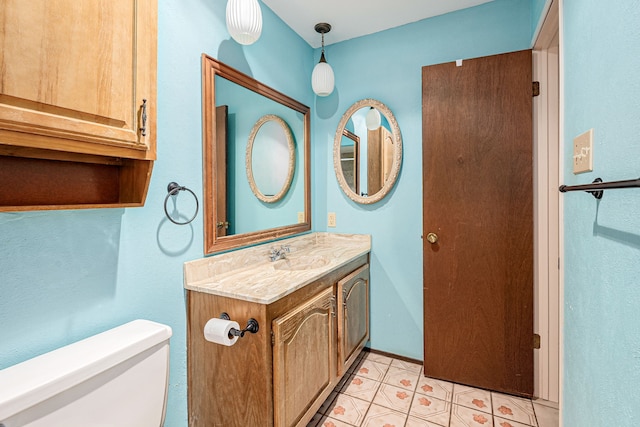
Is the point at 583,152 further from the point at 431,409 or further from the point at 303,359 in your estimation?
the point at 431,409

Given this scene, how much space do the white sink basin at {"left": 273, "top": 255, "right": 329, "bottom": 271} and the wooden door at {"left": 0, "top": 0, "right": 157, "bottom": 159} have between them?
3.52 ft

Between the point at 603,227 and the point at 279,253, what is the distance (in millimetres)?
1524

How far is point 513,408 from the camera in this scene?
68.1 inches

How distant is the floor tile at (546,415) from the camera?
1602 mm

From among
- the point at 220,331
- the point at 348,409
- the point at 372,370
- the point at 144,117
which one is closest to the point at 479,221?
the point at 372,370

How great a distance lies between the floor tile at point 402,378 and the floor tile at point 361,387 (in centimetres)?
10

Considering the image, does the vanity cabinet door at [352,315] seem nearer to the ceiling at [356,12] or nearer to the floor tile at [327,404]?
the floor tile at [327,404]

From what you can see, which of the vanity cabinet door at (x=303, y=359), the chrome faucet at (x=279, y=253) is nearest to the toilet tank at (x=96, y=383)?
the vanity cabinet door at (x=303, y=359)

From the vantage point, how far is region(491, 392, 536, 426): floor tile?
5.40 feet

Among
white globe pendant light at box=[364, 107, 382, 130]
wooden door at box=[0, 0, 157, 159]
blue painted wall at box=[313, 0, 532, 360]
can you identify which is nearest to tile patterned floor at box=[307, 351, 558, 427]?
blue painted wall at box=[313, 0, 532, 360]

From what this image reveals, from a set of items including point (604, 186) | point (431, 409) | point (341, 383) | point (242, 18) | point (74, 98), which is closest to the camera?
point (604, 186)

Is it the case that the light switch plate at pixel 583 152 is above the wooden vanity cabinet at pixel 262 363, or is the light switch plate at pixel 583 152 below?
above

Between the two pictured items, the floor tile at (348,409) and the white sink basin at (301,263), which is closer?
the floor tile at (348,409)

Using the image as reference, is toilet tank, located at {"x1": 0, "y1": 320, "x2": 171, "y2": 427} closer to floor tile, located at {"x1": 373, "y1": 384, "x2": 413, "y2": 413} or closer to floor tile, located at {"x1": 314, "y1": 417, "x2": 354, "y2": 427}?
floor tile, located at {"x1": 314, "y1": 417, "x2": 354, "y2": 427}
